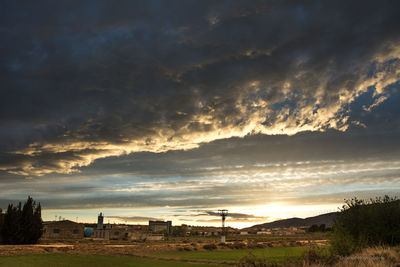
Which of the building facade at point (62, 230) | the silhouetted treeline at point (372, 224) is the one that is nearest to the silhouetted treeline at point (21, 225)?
the building facade at point (62, 230)

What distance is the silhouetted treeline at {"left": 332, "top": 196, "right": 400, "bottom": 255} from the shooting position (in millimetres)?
29380

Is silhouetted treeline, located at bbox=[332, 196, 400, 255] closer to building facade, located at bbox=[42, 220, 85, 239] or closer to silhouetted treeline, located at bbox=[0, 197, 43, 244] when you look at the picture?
silhouetted treeline, located at bbox=[0, 197, 43, 244]

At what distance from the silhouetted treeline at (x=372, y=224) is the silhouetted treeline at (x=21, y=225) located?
58515 millimetres

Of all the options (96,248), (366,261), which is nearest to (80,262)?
(96,248)

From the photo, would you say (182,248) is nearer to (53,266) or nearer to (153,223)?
(53,266)

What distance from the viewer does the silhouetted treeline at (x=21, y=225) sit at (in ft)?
211

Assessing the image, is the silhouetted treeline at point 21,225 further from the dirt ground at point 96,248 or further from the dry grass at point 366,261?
the dry grass at point 366,261

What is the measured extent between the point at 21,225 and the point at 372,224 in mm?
62428

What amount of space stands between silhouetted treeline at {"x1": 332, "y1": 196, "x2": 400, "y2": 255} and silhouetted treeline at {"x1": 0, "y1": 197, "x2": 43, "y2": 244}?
2304 inches

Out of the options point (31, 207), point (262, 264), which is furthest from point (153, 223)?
point (262, 264)

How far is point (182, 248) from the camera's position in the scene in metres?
55.7

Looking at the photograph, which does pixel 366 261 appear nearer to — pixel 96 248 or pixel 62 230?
pixel 96 248

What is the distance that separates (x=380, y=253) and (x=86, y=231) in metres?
114

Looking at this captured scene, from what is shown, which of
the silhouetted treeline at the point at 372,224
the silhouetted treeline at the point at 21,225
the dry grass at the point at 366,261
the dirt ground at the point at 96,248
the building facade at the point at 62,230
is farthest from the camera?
the building facade at the point at 62,230
